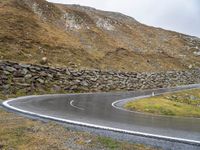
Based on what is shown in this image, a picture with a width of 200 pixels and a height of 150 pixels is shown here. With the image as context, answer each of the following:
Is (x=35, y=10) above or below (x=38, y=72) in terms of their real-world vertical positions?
above

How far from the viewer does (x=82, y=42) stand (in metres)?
70.0

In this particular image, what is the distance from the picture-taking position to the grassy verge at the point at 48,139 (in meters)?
12.9

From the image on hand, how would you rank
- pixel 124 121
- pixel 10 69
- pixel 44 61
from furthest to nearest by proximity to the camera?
1. pixel 44 61
2. pixel 10 69
3. pixel 124 121

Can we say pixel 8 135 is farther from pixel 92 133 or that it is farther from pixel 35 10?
pixel 35 10

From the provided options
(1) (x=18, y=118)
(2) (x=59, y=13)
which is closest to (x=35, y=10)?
(2) (x=59, y=13)

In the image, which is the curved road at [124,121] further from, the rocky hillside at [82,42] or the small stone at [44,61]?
the rocky hillside at [82,42]

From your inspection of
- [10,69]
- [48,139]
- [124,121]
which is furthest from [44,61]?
[48,139]

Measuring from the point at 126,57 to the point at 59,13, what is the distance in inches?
693

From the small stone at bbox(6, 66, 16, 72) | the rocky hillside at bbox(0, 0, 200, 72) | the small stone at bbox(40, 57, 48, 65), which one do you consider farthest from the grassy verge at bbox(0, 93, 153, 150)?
the small stone at bbox(40, 57, 48, 65)

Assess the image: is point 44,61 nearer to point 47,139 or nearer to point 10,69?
point 10,69

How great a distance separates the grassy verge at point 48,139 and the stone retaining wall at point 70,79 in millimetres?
22701

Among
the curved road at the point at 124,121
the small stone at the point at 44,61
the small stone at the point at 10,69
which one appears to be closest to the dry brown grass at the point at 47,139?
the curved road at the point at 124,121

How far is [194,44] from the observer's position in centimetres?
10019

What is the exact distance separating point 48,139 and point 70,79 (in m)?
34.5
